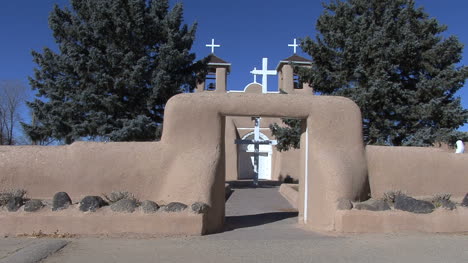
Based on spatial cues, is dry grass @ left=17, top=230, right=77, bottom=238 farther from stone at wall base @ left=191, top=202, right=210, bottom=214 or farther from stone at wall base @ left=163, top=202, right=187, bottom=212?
stone at wall base @ left=191, top=202, right=210, bottom=214

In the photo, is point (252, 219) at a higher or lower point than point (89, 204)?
lower

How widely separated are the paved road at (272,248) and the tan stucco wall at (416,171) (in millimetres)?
1387

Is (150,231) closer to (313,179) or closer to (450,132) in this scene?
(313,179)

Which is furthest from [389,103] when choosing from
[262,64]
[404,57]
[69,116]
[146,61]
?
[69,116]

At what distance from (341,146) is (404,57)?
931 cm

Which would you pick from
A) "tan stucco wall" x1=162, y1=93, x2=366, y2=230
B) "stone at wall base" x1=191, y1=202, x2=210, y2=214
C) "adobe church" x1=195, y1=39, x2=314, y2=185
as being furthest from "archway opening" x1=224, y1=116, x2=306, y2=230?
"stone at wall base" x1=191, y1=202, x2=210, y2=214

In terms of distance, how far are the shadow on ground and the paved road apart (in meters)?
0.73

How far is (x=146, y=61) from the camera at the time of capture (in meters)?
15.5

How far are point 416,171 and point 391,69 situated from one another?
25.9 ft

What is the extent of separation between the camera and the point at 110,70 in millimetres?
15711

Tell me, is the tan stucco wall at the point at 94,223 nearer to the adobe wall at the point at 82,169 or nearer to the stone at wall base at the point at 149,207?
the stone at wall base at the point at 149,207

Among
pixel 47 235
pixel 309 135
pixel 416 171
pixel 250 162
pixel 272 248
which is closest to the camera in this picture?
pixel 272 248

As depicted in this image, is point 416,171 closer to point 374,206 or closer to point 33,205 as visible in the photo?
point 374,206

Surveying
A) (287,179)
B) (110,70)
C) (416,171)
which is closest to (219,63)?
(287,179)
